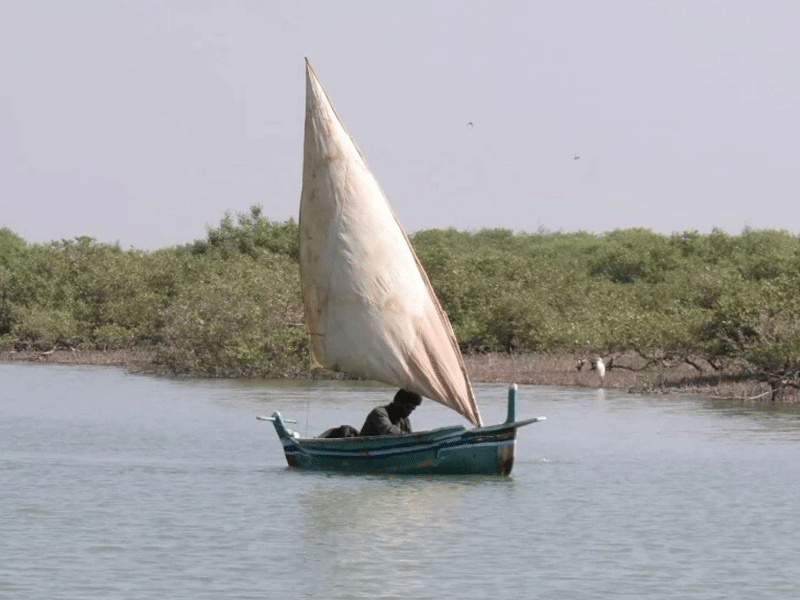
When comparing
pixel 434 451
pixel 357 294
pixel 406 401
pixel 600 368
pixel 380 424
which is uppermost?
pixel 357 294

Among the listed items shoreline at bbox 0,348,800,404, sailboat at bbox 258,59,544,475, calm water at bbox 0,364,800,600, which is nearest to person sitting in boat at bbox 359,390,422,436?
sailboat at bbox 258,59,544,475

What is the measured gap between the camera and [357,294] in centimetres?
1927

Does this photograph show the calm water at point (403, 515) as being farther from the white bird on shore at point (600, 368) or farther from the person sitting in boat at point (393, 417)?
the white bird on shore at point (600, 368)

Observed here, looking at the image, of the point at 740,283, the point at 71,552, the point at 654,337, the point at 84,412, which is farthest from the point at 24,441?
the point at 740,283

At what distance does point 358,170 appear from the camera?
19531 mm

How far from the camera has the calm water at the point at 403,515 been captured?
43.0 ft

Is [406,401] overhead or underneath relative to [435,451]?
overhead

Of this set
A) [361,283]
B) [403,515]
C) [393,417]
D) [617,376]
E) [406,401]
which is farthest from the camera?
[617,376]

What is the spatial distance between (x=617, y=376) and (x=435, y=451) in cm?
1677

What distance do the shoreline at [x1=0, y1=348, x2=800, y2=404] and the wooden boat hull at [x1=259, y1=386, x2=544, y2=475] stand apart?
41.4 ft

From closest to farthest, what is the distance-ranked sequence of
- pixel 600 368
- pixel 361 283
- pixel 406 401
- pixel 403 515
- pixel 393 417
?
pixel 403 515 → pixel 393 417 → pixel 406 401 → pixel 361 283 → pixel 600 368

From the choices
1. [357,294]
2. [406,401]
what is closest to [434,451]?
[406,401]

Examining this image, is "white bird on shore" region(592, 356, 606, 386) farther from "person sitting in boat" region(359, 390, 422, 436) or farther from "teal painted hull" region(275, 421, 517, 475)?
"teal painted hull" region(275, 421, 517, 475)

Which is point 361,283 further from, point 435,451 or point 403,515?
point 403,515
